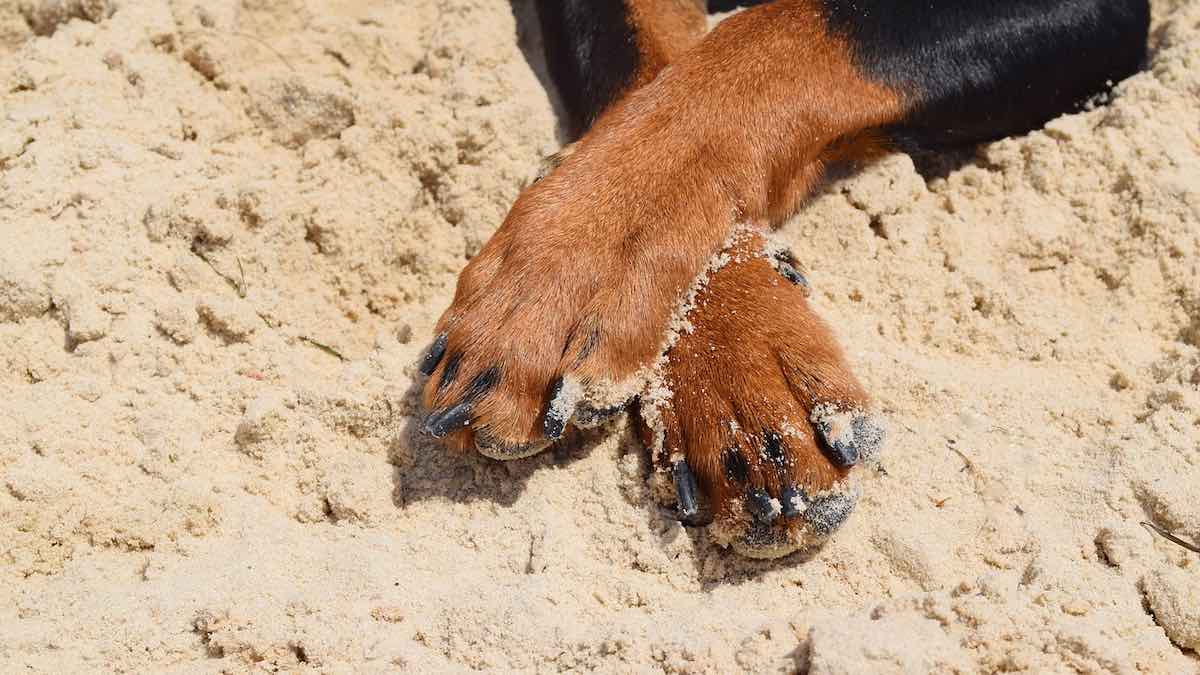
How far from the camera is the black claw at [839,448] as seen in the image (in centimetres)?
179

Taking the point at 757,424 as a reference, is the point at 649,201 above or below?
above

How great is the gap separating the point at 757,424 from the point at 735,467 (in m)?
0.09

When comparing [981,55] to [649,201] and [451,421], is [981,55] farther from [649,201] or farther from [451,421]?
[451,421]

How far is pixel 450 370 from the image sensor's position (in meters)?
1.88

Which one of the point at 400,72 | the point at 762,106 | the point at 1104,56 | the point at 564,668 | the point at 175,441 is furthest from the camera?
the point at 400,72

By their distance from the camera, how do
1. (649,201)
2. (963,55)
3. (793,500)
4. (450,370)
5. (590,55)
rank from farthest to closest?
1. (590,55)
2. (963,55)
3. (649,201)
4. (450,370)
5. (793,500)

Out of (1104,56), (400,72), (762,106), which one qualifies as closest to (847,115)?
(762,106)

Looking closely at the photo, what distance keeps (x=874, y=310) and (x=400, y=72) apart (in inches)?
58.0

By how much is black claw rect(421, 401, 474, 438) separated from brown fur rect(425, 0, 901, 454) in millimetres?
21

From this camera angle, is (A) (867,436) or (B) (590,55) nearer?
(A) (867,436)

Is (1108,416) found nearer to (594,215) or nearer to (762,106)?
(762,106)

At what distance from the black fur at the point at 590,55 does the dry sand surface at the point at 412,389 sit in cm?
11

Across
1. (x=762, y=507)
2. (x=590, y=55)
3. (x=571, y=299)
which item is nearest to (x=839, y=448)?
(x=762, y=507)

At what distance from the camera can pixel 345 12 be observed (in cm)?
285
